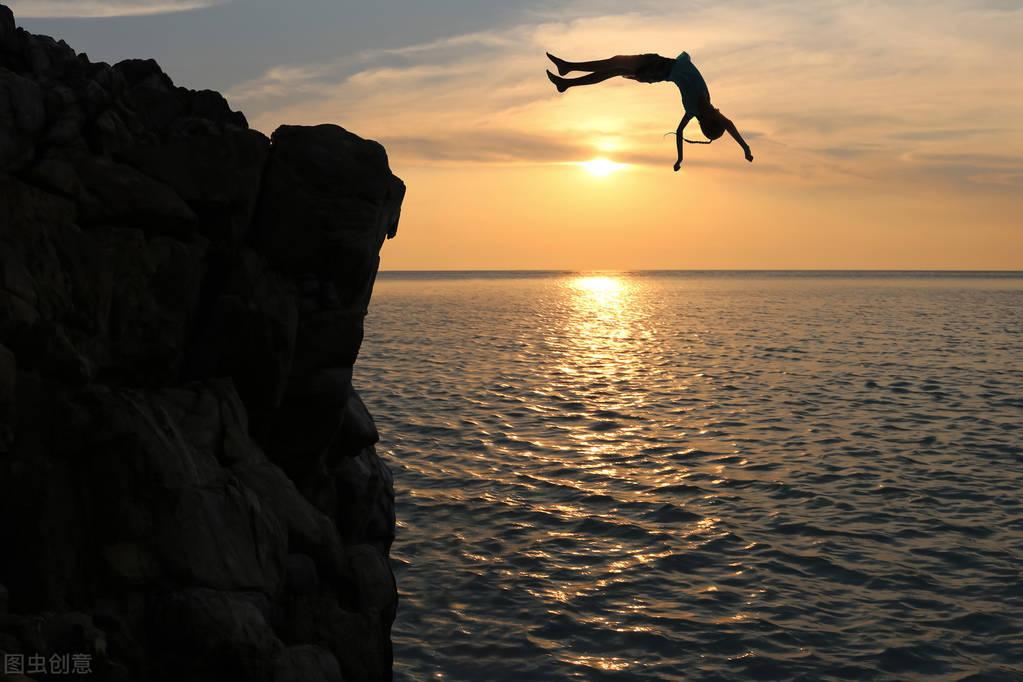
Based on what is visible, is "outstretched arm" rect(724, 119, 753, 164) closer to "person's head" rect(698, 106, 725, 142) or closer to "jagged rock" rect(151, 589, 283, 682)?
"person's head" rect(698, 106, 725, 142)

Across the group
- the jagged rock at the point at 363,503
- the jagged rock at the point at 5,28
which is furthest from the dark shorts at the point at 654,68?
the jagged rock at the point at 363,503

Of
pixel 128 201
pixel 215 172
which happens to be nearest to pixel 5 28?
pixel 128 201

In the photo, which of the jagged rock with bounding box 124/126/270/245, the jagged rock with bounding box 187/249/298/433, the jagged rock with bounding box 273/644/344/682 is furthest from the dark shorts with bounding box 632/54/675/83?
the jagged rock with bounding box 273/644/344/682

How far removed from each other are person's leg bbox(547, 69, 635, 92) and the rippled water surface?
999cm

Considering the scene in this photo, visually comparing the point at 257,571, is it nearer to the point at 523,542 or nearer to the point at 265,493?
the point at 265,493

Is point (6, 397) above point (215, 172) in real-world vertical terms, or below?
below

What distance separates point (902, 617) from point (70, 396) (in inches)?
610

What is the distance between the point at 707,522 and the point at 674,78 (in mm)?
14312

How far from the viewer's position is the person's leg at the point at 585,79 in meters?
12.5

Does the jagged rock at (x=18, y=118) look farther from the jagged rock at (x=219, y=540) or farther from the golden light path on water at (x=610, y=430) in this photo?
the golden light path on water at (x=610, y=430)

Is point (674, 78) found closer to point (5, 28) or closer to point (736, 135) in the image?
point (736, 135)

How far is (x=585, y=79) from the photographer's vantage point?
12578 millimetres

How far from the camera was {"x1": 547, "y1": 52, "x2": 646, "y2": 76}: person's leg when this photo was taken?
40.8 ft

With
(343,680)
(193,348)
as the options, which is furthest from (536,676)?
(193,348)
